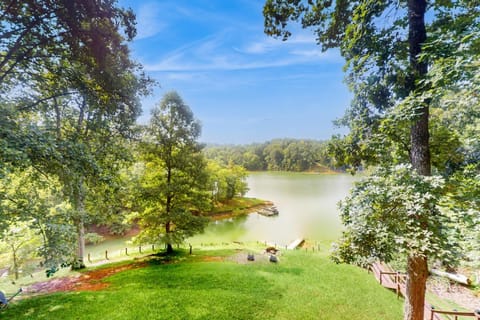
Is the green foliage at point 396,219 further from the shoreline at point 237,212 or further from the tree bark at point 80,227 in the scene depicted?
the shoreline at point 237,212

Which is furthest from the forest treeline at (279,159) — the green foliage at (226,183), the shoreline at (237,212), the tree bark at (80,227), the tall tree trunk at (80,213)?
the tall tree trunk at (80,213)

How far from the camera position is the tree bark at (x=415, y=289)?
369cm

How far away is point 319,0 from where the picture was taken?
4.47 metres

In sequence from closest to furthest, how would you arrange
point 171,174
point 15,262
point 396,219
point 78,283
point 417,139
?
1. point 396,219
2. point 417,139
3. point 78,283
4. point 15,262
5. point 171,174

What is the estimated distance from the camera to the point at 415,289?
3863 mm

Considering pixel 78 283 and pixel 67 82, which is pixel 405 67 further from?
pixel 78 283

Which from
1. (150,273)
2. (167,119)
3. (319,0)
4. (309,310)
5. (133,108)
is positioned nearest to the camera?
(319,0)

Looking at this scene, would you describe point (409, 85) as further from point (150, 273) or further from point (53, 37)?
point (150, 273)

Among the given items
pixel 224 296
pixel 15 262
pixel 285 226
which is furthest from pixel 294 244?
pixel 15 262

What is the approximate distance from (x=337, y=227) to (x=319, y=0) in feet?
62.2

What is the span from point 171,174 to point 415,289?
9502mm

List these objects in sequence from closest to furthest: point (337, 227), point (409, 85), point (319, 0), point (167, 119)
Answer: point (409, 85), point (319, 0), point (167, 119), point (337, 227)

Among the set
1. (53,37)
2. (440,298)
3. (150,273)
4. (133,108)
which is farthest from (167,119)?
(440,298)

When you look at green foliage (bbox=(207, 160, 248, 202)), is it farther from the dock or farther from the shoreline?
the dock
